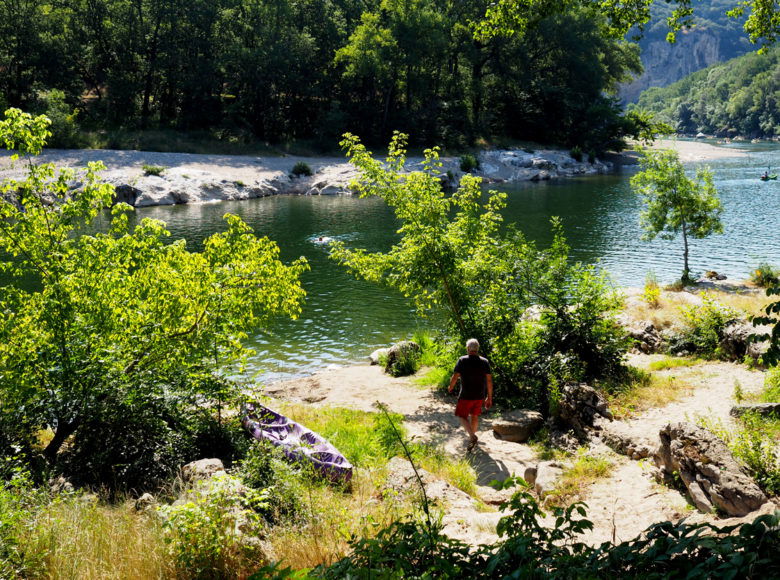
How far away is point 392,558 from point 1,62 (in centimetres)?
7128

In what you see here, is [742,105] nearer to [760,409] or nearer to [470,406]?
[760,409]

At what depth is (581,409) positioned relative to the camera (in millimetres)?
11062

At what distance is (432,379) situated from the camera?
15.1 m

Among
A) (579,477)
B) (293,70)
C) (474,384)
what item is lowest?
(579,477)

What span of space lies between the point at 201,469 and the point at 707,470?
6.47m

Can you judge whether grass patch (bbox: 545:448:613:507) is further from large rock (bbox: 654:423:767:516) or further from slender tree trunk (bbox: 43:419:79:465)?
slender tree trunk (bbox: 43:419:79:465)

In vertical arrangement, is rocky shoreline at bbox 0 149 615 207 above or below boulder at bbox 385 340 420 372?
above

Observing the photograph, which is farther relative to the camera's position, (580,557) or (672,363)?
(672,363)

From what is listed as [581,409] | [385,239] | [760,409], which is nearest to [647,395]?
[581,409]

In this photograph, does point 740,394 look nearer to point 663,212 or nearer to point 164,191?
point 663,212

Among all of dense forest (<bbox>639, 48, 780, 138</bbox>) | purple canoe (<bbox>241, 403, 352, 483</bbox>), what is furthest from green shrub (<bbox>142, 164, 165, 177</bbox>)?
dense forest (<bbox>639, 48, 780, 138</bbox>)

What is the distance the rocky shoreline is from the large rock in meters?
37.7

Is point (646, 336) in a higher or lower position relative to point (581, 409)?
higher

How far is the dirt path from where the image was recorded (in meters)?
7.48
